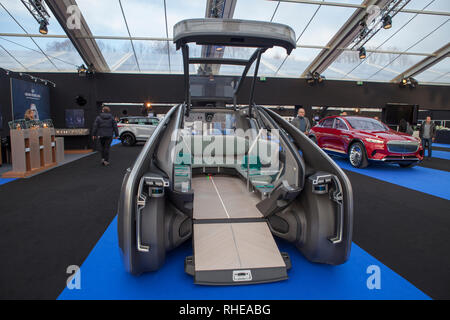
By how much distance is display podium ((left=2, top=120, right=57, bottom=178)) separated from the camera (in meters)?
5.72

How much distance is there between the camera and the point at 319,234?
212 cm

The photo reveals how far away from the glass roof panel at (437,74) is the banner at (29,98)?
1799cm

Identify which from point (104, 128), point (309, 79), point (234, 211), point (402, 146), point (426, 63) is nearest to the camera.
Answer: point (234, 211)

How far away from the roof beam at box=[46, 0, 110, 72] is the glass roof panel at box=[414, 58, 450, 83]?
16.0m

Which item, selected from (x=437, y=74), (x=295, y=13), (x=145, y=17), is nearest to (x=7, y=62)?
(x=145, y=17)

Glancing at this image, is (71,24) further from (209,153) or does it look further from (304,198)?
(304,198)

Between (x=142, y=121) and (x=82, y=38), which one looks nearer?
(x=82, y=38)

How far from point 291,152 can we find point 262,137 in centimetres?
128

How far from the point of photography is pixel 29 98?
920 cm

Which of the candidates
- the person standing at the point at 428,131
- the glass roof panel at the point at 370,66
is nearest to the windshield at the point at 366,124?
the person standing at the point at 428,131

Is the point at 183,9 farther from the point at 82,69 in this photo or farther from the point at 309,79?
the point at 309,79

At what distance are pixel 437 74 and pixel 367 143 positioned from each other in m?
10.9

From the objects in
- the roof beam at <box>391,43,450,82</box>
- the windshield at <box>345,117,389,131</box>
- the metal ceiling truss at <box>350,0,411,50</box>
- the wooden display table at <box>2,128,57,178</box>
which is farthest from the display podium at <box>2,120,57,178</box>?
the roof beam at <box>391,43,450,82</box>
